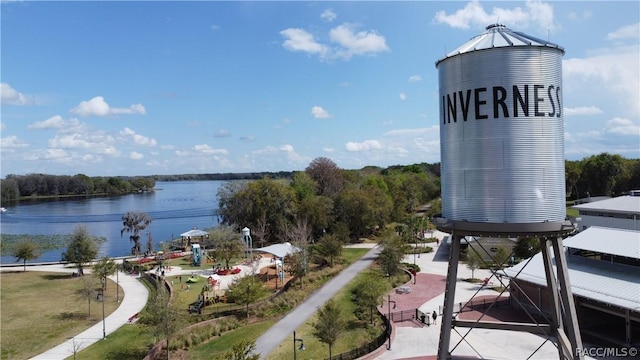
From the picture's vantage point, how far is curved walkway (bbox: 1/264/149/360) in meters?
26.8

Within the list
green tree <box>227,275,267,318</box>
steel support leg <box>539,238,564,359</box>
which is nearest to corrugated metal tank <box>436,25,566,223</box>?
steel support leg <box>539,238,564,359</box>

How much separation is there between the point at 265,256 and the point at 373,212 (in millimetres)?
18259

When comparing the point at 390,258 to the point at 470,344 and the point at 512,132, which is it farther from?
the point at 512,132

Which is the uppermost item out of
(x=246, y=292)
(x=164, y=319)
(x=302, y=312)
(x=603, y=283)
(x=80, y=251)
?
(x=603, y=283)

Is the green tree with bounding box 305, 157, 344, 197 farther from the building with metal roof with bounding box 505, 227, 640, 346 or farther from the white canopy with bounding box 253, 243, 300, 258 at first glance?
the building with metal roof with bounding box 505, 227, 640, 346

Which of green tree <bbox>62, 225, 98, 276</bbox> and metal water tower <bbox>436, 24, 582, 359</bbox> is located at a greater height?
metal water tower <bbox>436, 24, 582, 359</bbox>

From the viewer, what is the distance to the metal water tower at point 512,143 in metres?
14.3

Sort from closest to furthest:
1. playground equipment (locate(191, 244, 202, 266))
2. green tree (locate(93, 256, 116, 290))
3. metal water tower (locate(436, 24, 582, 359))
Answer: metal water tower (locate(436, 24, 582, 359)) < green tree (locate(93, 256, 116, 290)) < playground equipment (locate(191, 244, 202, 266))

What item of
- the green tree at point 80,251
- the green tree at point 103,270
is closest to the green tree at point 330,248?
the green tree at point 103,270

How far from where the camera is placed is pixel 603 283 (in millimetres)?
26453

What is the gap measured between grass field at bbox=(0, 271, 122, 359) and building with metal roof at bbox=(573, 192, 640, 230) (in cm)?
4672

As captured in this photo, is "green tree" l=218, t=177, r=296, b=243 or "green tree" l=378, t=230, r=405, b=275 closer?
"green tree" l=378, t=230, r=405, b=275

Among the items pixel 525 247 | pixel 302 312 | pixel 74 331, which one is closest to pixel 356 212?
pixel 525 247

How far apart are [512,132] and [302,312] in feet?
74.4
